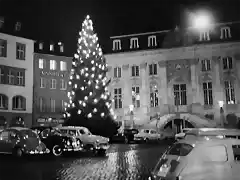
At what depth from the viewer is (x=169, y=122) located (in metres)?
48.3

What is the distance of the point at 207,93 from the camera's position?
4750 centimetres

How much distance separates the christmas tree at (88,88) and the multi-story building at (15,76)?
12484mm

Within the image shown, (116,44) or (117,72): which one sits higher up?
(116,44)

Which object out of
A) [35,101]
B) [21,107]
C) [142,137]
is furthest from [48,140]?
[35,101]

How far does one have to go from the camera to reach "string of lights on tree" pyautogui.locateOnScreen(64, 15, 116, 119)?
3359 centimetres

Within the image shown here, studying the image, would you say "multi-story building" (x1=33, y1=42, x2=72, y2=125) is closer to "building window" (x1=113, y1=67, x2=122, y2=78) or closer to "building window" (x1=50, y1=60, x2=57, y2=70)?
"building window" (x1=50, y1=60, x2=57, y2=70)

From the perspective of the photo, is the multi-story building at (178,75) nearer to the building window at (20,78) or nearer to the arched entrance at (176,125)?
the arched entrance at (176,125)

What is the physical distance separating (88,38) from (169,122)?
62.9 ft

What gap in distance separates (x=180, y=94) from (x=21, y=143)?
108 feet

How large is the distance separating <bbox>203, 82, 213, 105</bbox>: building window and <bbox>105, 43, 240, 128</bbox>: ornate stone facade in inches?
17.0

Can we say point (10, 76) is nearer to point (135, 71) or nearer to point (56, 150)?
point (135, 71)

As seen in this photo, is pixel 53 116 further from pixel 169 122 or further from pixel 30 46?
pixel 169 122

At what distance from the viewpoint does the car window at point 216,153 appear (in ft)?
22.7

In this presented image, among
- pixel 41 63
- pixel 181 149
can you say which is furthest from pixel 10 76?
pixel 181 149
